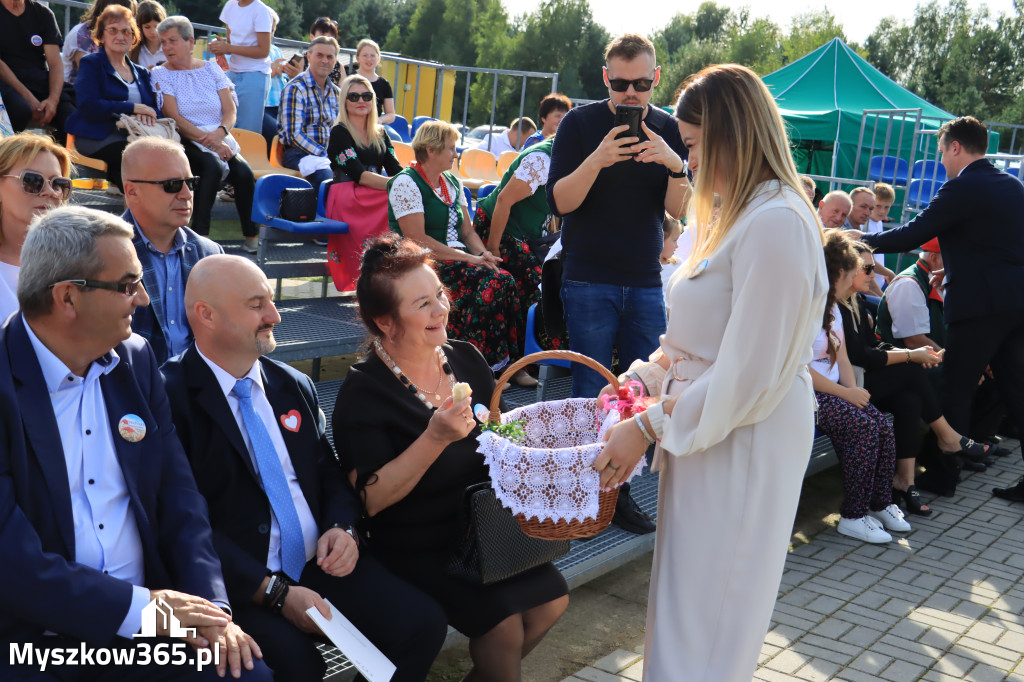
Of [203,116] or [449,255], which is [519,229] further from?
[203,116]

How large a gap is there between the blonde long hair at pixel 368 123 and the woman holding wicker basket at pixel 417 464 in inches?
144

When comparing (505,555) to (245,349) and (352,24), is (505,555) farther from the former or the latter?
(352,24)

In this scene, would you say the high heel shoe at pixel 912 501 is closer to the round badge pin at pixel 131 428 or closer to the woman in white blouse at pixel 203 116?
the woman in white blouse at pixel 203 116

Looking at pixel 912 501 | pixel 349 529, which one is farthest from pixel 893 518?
pixel 349 529

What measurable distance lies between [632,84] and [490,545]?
2170 mm

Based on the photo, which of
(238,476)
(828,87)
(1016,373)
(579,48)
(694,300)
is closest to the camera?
(694,300)

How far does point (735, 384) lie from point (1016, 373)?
4.75 meters

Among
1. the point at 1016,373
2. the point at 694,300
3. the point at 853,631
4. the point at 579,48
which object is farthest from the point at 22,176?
the point at 579,48

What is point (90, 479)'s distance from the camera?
7.18ft

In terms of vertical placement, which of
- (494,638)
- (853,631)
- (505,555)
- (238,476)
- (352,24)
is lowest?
(853,631)

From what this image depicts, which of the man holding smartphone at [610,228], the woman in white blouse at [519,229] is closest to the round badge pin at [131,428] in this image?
the man holding smartphone at [610,228]

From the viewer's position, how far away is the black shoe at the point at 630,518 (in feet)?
13.8

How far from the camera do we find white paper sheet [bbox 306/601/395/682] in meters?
2.31

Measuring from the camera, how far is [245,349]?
2.60 m
